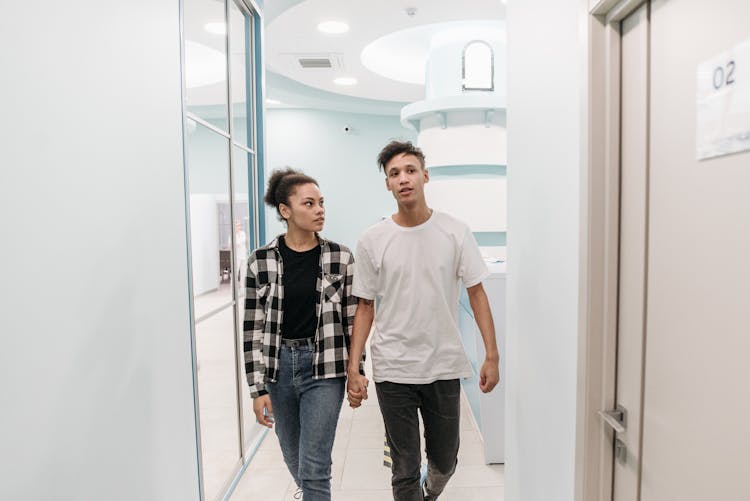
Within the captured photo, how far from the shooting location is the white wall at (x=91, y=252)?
43.1 inches

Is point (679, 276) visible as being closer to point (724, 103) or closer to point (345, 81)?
point (724, 103)

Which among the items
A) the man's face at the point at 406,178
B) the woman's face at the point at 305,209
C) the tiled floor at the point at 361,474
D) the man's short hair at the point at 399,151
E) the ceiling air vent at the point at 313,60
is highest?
the ceiling air vent at the point at 313,60

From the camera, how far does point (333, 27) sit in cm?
452

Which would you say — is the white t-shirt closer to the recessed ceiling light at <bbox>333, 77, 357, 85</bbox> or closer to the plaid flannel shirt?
the plaid flannel shirt

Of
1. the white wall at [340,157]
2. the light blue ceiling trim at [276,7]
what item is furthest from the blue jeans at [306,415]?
the white wall at [340,157]

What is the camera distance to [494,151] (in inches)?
175

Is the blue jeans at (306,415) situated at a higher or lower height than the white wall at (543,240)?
lower

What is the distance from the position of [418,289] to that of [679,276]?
1031 millimetres

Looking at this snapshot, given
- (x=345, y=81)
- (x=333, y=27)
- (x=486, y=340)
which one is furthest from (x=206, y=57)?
(x=486, y=340)

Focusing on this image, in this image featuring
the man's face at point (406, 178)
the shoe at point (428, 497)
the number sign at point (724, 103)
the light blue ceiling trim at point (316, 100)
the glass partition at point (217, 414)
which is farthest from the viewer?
the light blue ceiling trim at point (316, 100)

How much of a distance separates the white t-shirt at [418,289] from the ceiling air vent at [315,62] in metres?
4.03

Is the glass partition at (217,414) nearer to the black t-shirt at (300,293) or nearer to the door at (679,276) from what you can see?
the black t-shirt at (300,293)

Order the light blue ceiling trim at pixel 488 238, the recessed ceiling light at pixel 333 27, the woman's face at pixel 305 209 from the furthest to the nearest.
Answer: the light blue ceiling trim at pixel 488 238
the recessed ceiling light at pixel 333 27
the woman's face at pixel 305 209

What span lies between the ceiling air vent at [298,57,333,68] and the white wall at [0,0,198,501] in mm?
3671
